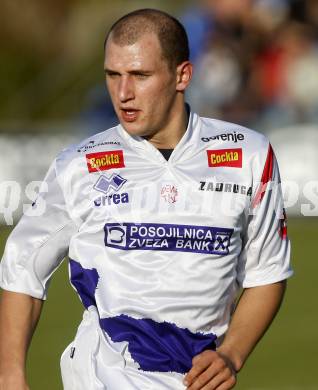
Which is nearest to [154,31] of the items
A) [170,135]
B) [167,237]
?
[170,135]

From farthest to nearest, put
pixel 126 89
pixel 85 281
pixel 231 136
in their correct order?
pixel 231 136
pixel 85 281
pixel 126 89

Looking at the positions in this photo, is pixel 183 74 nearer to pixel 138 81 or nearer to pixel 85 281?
pixel 138 81

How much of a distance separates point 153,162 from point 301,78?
12.3 m

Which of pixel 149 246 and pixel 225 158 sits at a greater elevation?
pixel 225 158

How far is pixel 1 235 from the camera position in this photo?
526 inches

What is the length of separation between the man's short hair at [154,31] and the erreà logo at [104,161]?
41cm

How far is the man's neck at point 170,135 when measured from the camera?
13.6 feet

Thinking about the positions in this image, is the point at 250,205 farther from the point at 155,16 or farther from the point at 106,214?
the point at 155,16

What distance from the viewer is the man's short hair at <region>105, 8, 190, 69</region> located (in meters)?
3.92

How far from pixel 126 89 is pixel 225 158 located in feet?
1.68

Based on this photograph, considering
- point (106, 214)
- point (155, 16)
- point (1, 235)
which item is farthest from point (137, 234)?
point (1, 235)

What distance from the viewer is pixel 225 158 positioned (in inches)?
162

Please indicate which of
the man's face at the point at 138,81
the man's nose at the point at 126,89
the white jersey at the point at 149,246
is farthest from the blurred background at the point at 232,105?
the man's nose at the point at 126,89

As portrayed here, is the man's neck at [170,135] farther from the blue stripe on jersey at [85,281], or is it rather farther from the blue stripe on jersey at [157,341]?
the blue stripe on jersey at [157,341]
